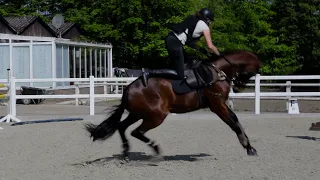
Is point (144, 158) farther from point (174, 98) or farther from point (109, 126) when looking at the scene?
point (174, 98)

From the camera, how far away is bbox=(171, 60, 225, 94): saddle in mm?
8445

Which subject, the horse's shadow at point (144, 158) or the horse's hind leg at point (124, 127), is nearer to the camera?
the horse's shadow at point (144, 158)

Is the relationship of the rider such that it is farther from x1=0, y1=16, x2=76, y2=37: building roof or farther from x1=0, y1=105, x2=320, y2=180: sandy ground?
x1=0, y1=16, x2=76, y2=37: building roof

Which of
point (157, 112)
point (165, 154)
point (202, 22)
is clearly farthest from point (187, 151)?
point (202, 22)

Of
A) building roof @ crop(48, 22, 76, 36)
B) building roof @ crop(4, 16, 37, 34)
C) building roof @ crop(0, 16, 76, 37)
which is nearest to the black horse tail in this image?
building roof @ crop(0, 16, 76, 37)

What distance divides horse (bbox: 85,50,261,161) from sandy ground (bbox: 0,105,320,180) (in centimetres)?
49

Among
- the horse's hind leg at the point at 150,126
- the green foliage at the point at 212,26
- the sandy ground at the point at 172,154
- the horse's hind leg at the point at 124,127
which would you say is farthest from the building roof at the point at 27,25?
the horse's hind leg at the point at 150,126

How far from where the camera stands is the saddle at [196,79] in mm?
8445

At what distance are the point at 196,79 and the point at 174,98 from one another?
0.44m

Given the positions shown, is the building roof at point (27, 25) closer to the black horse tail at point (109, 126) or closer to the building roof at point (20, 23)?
the building roof at point (20, 23)

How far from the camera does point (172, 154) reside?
9.44 meters

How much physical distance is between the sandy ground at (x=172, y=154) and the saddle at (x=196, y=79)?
43.8 inches

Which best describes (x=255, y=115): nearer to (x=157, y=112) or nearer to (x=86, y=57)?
(x=157, y=112)

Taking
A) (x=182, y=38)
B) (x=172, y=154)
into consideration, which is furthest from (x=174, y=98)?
(x=172, y=154)
